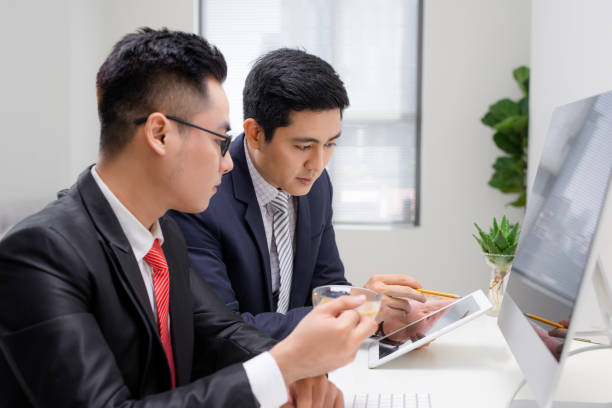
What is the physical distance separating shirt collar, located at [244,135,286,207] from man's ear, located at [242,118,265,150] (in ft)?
0.23

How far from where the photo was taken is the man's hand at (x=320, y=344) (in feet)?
2.76

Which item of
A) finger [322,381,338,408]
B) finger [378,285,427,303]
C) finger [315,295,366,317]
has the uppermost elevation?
finger [315,295,366,317]

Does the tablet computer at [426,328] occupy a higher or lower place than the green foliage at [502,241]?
lower

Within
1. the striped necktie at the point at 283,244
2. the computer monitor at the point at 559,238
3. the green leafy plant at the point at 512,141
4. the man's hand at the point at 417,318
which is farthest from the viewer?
the green leafy plant at the point at 512,141

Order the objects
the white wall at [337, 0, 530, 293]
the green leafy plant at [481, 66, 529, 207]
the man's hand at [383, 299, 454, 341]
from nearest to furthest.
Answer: the man's hand at [383, 299, 454, 341] < the green leafy plant at [481, 66, 529, 207] < the white wall at [337, 0, 530, 293]

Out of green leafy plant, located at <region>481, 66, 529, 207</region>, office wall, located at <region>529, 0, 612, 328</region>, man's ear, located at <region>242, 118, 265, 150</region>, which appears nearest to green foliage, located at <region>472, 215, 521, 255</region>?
office wall, located at <region>529, 0, 612, 328</region>

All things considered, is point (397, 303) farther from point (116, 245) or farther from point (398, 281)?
point (116, 245)

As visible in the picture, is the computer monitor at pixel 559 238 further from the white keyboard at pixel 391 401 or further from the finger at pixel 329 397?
the finger at pixel 329 397

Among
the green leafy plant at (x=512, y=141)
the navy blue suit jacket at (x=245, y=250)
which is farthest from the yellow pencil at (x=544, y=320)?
the green leafy plant at (x=512, y=141)

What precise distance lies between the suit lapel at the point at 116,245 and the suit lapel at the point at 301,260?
0.83 meters

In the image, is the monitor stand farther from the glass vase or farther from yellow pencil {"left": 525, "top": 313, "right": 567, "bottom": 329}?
the glass vase

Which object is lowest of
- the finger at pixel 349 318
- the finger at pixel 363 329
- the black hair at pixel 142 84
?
the finger at pixel 363 329

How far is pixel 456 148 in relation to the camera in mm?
4035

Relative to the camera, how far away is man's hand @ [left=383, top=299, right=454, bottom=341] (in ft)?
4.54
